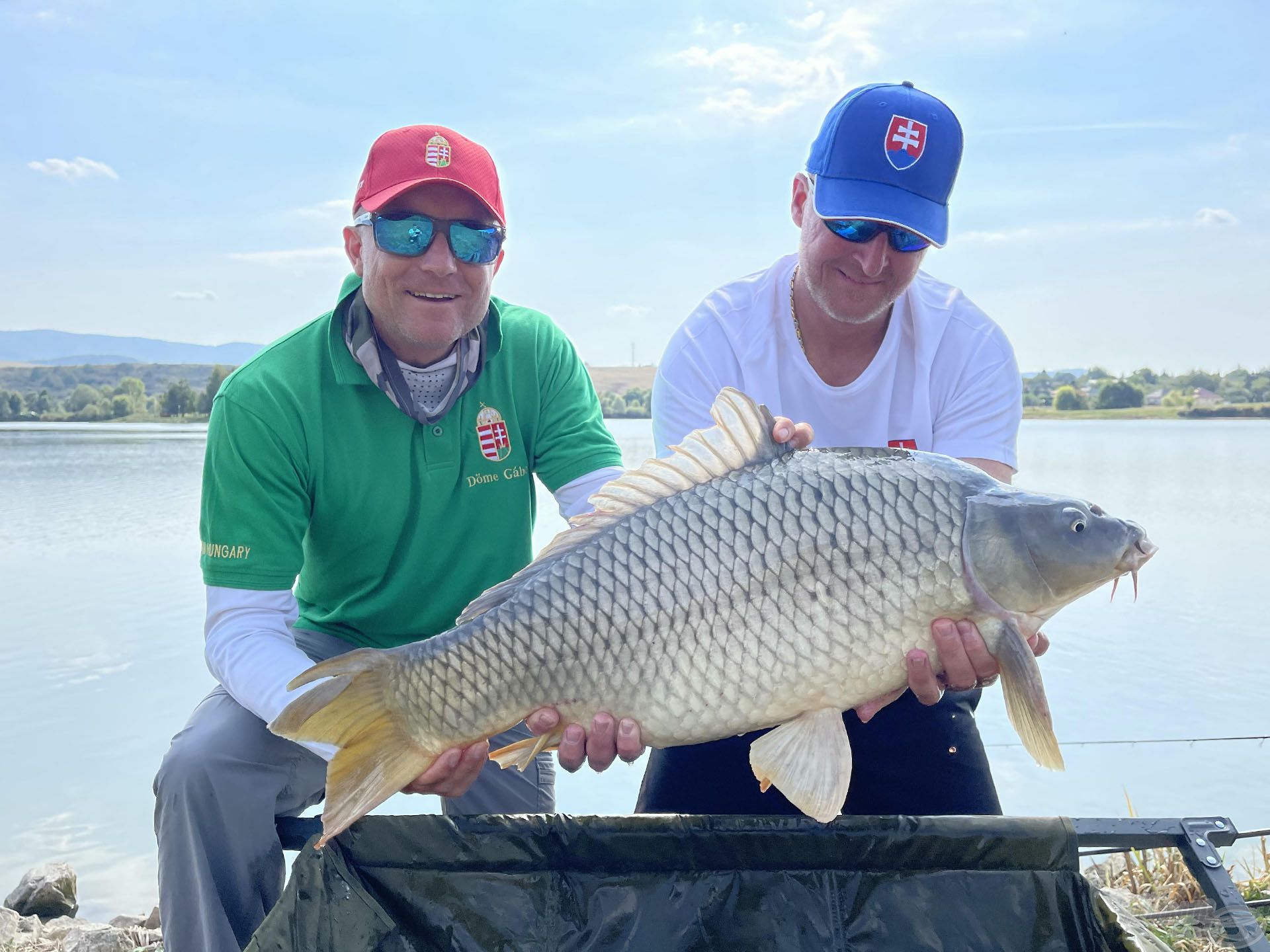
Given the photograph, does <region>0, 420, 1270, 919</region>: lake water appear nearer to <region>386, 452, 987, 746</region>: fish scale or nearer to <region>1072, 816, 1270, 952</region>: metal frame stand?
<region>386, 452, 987, 746</region>: fish scale

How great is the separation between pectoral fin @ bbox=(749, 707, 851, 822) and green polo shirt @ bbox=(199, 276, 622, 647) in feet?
2.37

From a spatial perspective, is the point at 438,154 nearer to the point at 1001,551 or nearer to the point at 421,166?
the point at 421,166

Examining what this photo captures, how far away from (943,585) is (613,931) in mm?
560

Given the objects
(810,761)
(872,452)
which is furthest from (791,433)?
(810,761)

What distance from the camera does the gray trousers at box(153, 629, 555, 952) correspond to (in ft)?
4.29

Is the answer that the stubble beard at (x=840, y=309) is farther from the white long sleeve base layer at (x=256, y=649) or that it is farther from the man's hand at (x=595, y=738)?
the man's hand at (x=595, y=738)

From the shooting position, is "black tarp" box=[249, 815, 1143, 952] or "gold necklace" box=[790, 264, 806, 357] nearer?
"black tarp" box=[249, 815, 1143, 952]

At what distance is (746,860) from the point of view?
1135 mm

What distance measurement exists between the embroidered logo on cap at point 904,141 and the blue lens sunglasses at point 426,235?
0.70 m

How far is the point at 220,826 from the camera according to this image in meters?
1.35

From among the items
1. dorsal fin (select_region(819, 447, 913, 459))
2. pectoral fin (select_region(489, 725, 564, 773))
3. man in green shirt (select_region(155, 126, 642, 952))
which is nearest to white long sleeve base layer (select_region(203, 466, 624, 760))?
man in green shirt (select_region(155, 126, 642, 952))

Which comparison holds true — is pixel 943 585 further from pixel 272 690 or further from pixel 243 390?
pixel 243 390

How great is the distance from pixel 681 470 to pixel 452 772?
497 millimetres

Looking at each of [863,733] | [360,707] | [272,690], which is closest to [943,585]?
[863,733]
